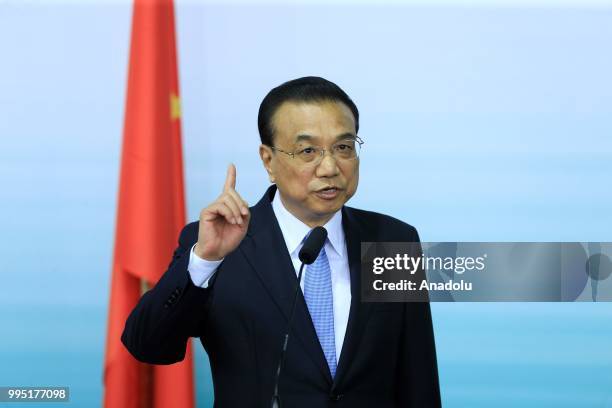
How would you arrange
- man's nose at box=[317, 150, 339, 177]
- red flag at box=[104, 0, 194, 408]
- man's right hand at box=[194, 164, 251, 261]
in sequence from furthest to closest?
red flag at box=[104, 0, 194, 408], man's nose at box=[317, 150, 339, 177], man's right hand at box=[194, 164, 251, 261]

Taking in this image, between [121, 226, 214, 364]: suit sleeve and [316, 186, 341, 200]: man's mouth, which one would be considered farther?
[316, 186, 341, 200]: man's mouth

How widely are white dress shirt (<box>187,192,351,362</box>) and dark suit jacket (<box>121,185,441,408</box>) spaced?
38 millimetres

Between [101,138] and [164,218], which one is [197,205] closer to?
[164,218]

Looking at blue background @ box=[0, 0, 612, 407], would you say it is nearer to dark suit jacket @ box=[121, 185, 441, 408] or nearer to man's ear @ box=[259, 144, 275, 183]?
man's ear @ box=[259, 144, 275, 183]

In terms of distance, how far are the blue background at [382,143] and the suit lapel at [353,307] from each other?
0.64 m

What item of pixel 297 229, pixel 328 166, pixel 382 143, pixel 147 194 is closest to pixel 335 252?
pixel 297 229

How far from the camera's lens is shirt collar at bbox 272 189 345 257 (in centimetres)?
212

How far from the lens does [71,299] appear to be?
114 inches

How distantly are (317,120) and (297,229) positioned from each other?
276 millimetres

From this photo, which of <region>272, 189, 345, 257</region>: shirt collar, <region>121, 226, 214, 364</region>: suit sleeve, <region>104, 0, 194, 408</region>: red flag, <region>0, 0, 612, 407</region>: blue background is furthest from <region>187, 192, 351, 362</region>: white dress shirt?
<region>104, 0, 194, 408</region>: red flag

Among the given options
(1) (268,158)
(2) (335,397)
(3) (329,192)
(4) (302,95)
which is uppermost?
(4) (302,95)

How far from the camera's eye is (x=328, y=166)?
2.03m

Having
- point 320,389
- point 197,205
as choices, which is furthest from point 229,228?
point 197,205

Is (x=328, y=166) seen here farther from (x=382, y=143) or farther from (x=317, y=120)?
(x=382, y=143)
